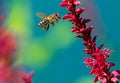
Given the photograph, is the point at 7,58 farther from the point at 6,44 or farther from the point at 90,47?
the point at 90,47

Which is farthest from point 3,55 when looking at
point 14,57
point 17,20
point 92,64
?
point 92,64

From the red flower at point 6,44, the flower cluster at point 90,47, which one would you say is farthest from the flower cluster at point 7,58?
the flower cluster at point 90,47

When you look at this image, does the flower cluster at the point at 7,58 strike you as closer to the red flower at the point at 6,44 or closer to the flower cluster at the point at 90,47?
the red flower at the point at 6,44

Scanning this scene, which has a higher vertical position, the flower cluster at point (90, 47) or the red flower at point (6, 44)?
the red flower at point (6, 44)

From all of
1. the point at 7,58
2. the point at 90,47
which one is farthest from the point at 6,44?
the point at 90,47

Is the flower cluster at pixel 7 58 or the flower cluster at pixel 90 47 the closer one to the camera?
the flower cluster at pixel 90 47

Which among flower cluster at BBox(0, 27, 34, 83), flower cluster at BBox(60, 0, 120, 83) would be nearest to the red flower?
flower cluster at BBox(0, 27, 34, 83)

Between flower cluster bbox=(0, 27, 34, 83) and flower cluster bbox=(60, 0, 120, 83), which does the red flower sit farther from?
flower cluster bbox=(60, 0, 120, 83)

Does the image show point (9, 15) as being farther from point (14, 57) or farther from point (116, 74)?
point (116, 74)
